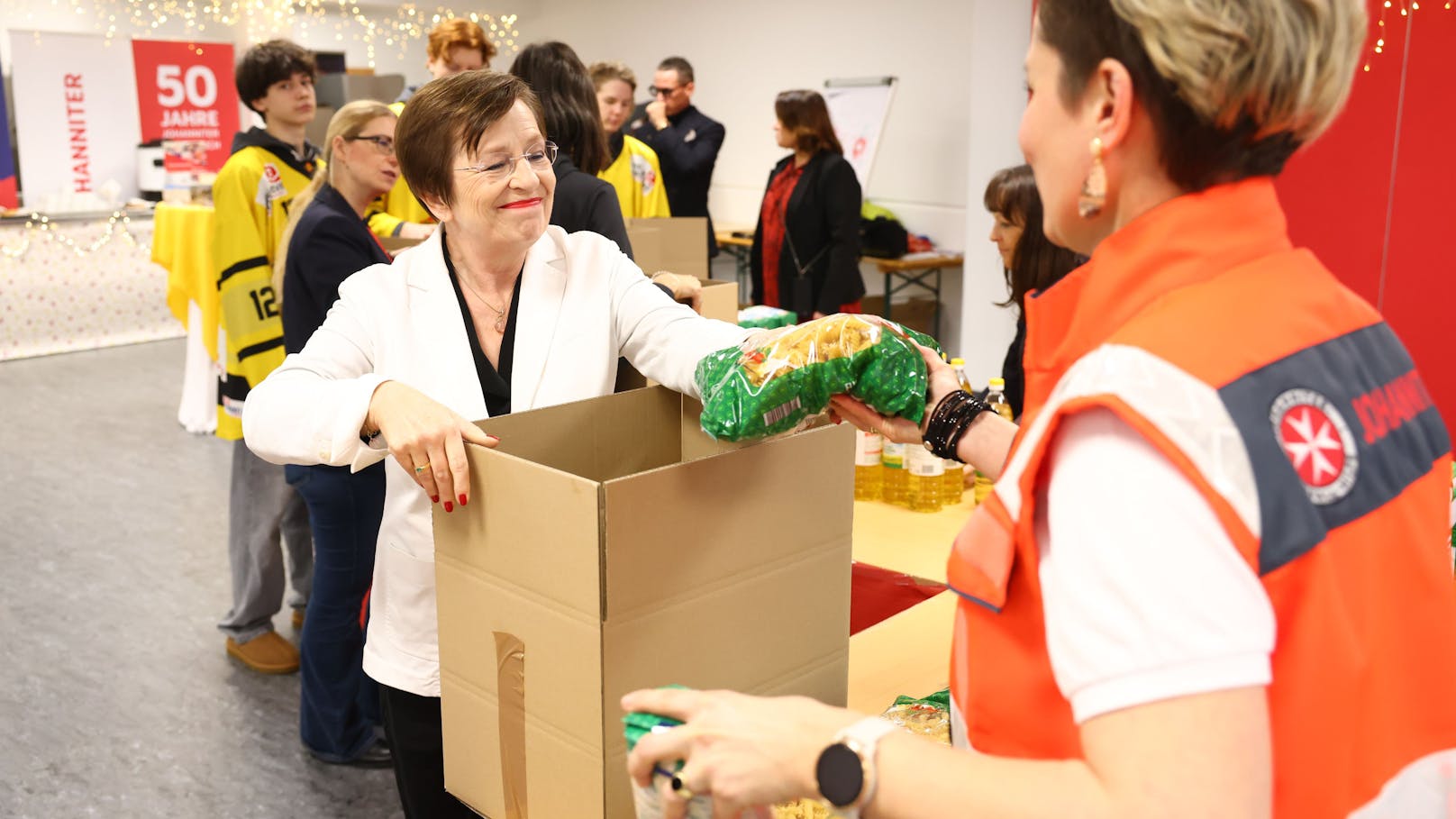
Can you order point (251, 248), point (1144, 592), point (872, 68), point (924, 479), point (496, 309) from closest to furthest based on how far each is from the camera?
1. point (1144, 592)
2. point (496, 309)
3. point (924, 479)
4. point (251, 248)
5. point (872, 68)

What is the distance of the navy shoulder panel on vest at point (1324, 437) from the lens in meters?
0.66

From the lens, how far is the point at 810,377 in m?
1.19

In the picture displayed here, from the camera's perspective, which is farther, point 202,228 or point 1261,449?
point 202,228

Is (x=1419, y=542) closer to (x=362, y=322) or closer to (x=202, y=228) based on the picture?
(x=362, y=322)

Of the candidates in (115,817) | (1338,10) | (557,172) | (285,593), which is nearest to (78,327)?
(285,593)

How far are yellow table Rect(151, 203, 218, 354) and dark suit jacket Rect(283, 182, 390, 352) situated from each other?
236 cm

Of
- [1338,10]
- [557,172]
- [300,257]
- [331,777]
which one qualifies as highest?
[1338,10]

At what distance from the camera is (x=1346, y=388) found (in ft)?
2.37

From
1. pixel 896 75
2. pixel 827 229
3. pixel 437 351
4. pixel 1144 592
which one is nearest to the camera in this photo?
pixel 1144 592

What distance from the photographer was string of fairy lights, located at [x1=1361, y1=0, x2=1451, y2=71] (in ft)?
13.2

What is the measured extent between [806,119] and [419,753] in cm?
419

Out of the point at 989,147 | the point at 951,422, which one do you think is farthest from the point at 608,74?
the point at 951,422

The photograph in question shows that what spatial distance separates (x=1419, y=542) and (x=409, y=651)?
1.24 m

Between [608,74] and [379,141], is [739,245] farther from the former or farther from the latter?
[379,141]
